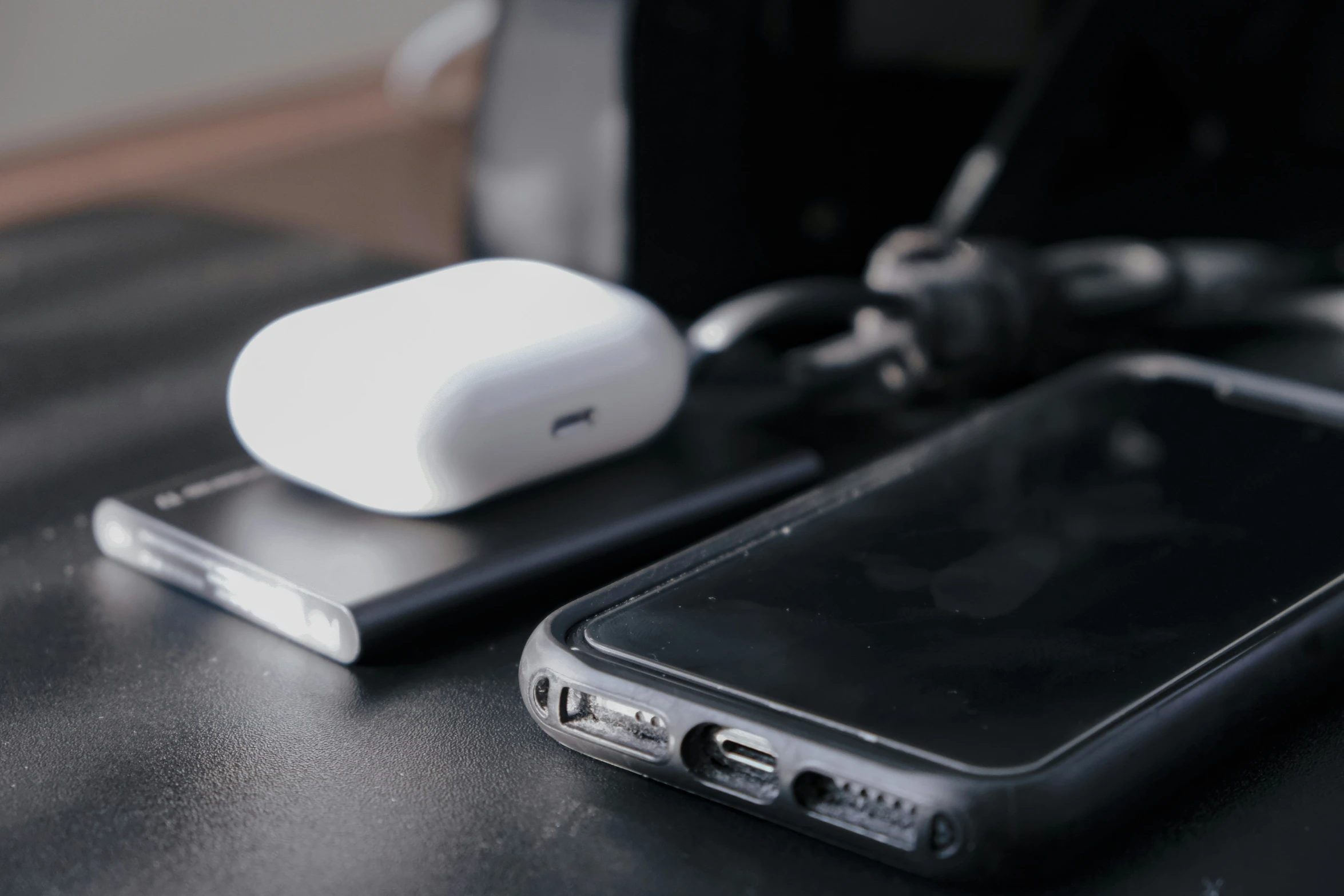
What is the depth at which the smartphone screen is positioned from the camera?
0.29m

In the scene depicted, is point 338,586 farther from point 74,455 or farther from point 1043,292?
point 1043,292

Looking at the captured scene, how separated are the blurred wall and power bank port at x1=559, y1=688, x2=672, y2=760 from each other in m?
1.46

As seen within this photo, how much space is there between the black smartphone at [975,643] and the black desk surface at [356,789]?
0.01 m

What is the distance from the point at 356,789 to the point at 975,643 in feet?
0.45

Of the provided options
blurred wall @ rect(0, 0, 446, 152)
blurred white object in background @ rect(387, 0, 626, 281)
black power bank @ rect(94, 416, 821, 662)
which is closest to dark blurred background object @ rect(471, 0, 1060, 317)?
blurred white object in background @ rect(387, 0, 626, 281)

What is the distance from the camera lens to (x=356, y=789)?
31cm

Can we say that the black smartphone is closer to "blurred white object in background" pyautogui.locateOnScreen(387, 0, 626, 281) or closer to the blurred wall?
"blurred white object in background" pyautogui.locateOnScreen(387, 0, 626, 281)

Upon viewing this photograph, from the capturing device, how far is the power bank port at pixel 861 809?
0.89 feet

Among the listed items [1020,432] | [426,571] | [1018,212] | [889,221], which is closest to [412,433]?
[426,571]

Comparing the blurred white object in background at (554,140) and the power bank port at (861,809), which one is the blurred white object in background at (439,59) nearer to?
the blurred white object in background at (554,140)

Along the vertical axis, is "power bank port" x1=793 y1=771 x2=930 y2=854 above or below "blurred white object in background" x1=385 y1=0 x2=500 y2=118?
above

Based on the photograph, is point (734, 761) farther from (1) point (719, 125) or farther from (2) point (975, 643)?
(1) point (719, 125)

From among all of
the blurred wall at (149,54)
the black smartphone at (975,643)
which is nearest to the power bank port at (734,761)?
the black smartphone at (975,643)

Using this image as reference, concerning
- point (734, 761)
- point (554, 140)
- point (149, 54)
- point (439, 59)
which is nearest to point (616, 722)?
point (734, 761)
